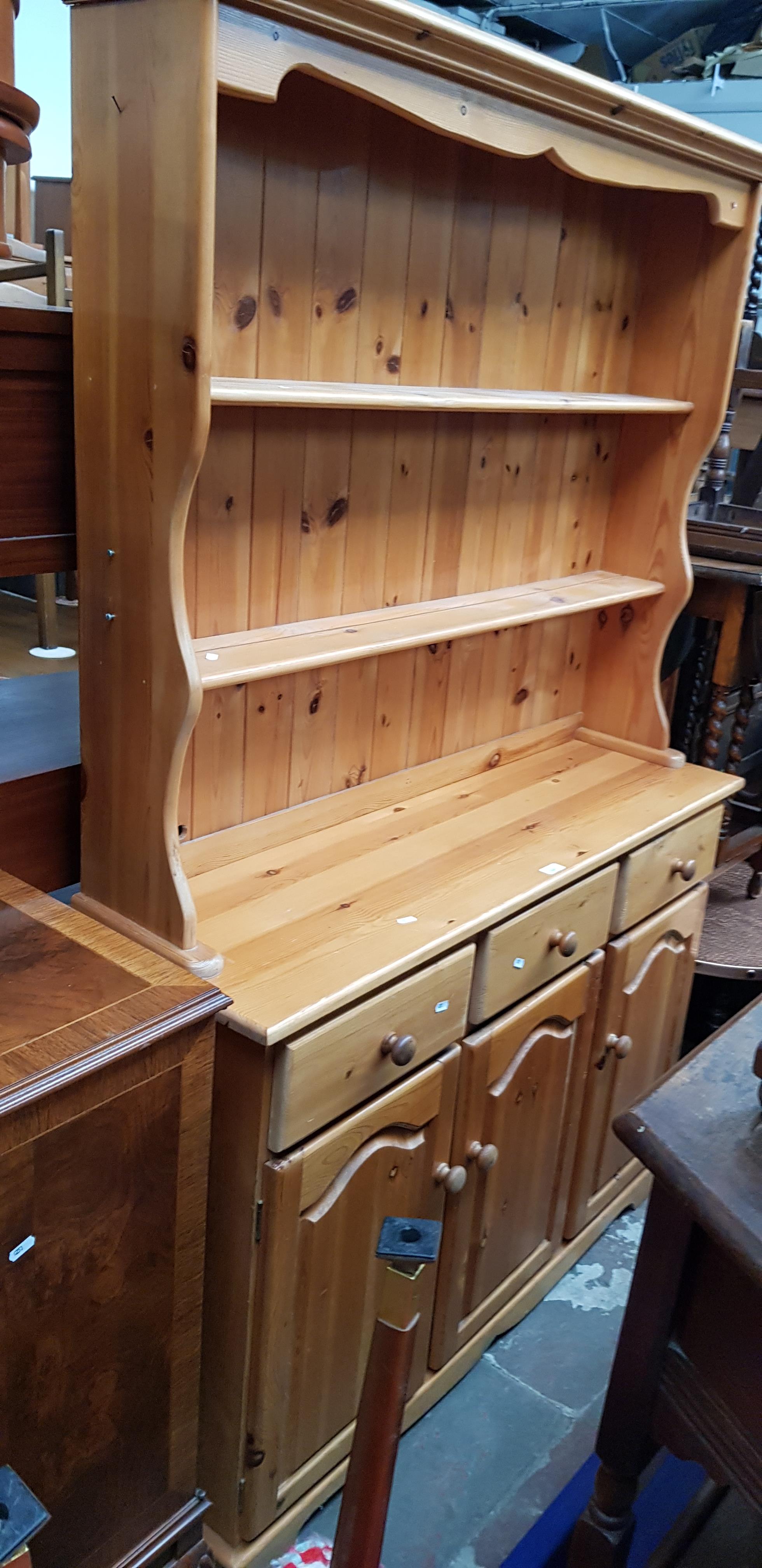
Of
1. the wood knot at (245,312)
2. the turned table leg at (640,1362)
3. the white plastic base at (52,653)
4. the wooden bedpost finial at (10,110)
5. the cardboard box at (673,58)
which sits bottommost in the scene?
the turned table leg at (640,1362)

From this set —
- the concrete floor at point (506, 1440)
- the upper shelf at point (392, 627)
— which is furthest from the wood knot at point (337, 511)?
the concrete floor at point (506, 1440)

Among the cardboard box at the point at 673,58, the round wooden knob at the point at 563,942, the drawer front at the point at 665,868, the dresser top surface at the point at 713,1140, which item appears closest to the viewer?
the dresser top surface at the point at 713,1140

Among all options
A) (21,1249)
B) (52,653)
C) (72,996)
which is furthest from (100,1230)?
(52,653)

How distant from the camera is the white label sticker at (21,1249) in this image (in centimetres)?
116

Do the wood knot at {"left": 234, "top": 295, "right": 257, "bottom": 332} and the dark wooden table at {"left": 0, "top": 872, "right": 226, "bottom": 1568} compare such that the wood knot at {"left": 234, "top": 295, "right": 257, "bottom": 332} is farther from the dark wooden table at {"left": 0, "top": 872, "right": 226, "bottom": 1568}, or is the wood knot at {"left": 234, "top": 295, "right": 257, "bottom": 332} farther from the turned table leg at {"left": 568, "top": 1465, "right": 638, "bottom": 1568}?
the turned table leg at {"left": 568, "top": 1465, "right": 638, "bottom": 1568}

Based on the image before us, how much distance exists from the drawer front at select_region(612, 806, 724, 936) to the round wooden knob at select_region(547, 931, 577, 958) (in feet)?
0.67

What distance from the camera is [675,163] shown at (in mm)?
1896

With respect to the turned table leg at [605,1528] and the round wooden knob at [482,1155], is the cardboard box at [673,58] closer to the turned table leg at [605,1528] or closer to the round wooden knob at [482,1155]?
the round wooden knob at [482,1155]

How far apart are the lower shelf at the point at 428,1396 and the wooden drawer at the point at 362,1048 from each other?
528 millimetres

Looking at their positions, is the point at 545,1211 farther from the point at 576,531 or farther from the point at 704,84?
the point at 704,84

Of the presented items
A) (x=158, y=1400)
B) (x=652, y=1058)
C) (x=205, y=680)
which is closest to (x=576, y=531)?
(x=652, y=1058)

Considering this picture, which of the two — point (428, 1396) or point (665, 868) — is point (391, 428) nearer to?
point (665, 868)

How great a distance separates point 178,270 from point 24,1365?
1144mm

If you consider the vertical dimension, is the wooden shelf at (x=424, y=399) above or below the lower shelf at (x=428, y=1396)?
above
